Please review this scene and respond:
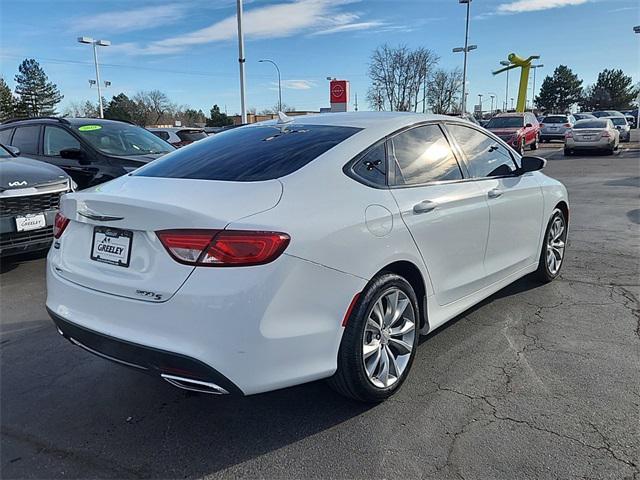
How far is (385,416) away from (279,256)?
118cm

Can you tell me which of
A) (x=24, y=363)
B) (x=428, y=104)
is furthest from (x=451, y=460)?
(x=428, y=104)

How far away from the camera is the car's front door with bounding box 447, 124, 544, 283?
3838 mm

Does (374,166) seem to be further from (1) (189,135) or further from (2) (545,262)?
(1) (189,135)

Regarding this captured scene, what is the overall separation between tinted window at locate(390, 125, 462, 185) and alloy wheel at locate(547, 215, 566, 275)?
1.79m

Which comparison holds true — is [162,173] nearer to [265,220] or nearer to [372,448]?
[265,220]

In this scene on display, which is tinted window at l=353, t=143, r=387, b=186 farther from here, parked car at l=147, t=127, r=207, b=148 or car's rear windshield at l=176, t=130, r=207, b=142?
car's rear windshield at l=176, t=130, r=207, b=142

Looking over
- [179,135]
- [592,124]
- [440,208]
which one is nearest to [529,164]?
[440,208]

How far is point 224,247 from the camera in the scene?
2258 millimetres

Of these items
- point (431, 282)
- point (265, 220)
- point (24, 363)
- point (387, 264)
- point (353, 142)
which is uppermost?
point (353, 142)

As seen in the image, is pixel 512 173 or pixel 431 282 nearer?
pixel 431 282

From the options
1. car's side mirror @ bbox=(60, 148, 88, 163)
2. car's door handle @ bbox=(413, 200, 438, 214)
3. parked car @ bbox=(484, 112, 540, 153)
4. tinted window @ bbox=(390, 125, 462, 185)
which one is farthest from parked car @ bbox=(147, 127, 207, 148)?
parked car @ bbox=(484, 112, 540, 153)

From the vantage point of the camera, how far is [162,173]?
307 cm

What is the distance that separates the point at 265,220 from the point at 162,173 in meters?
1.05

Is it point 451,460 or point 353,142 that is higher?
point 353,142
